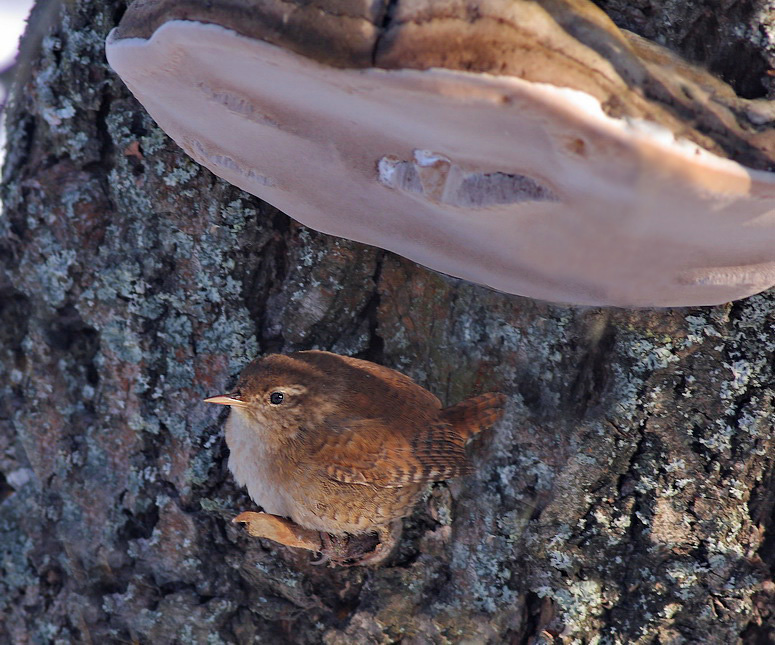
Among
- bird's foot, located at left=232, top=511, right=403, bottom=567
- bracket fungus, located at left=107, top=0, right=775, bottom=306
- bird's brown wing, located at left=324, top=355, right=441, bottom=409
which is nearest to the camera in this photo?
bracket fungus, located at left=107, top=0, right=775, bottom=306

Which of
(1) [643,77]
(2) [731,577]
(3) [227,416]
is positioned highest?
(1) [643,77]

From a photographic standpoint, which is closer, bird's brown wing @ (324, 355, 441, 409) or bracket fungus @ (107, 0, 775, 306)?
bracket fungus @ (107, 0, 775, 306)

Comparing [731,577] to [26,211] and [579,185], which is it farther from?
[26,211]

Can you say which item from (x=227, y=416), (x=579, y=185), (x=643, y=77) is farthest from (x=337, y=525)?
(x=643, y=77)

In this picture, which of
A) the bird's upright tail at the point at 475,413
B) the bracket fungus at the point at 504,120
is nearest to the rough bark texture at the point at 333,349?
the bird's upright tail at the point at 475,413

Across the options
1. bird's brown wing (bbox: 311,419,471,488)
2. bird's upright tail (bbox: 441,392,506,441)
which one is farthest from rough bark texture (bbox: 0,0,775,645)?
bird's brown wing (bbox: 311,419,471,488)

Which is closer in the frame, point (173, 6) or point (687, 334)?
point (173, 6)

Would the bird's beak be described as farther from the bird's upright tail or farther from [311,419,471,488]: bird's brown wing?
the bird's upright tail

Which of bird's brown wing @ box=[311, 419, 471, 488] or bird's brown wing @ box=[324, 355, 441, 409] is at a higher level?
bird's brown wing @ box=[324, 355, 441, 409]
